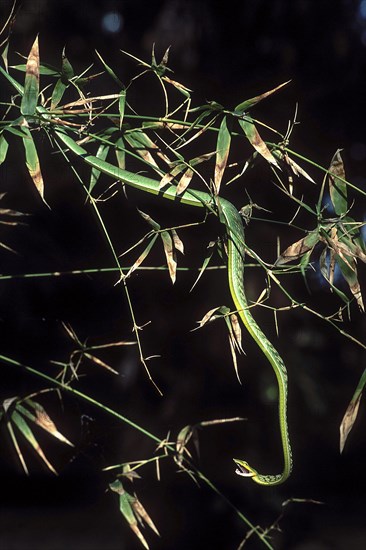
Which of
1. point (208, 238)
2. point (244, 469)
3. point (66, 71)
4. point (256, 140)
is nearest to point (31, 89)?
point (66, 71)

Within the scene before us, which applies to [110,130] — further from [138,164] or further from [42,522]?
[42,522]

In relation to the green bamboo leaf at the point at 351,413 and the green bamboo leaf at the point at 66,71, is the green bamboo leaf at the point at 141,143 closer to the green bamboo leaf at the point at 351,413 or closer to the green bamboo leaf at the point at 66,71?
the green bamboo leaf at the point at 66,71

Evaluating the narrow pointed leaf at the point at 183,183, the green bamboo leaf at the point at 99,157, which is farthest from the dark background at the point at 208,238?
the narrow pointed leaf at the point at 183,183

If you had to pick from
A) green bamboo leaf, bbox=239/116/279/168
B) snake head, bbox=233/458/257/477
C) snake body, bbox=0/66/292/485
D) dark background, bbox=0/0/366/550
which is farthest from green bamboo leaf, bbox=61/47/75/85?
dark background, bbox=0/0/366/550

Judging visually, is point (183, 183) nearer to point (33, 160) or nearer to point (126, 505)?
point (33, 160)

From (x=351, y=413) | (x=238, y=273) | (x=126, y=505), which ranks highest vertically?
(x=238, y=273)
